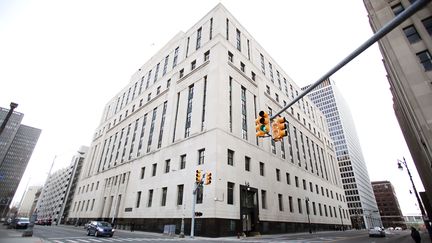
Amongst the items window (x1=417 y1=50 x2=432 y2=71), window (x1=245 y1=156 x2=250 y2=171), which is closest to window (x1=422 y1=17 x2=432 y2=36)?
window (x1=417 y1=50 x2=432 y2=71)

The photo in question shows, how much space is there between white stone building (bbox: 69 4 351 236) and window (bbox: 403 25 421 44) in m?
23.5

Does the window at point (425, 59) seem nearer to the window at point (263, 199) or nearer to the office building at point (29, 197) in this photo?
the window at point (263, 199)

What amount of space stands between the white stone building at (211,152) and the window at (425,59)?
77.1ft

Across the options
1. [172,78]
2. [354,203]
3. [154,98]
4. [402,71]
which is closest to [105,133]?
[154,98]

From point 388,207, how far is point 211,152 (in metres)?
183

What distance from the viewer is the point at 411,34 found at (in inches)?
926

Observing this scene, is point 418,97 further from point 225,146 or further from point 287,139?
point 287,139

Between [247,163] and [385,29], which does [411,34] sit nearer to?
[247,163]

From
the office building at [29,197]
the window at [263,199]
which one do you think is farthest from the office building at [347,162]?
the office building at [29,197]

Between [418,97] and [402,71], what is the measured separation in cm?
331

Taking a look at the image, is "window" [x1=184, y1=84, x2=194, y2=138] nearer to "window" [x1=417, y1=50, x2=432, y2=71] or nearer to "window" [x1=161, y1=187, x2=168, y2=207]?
"window" [x1=161, y1=187, x2=168, y2=207]

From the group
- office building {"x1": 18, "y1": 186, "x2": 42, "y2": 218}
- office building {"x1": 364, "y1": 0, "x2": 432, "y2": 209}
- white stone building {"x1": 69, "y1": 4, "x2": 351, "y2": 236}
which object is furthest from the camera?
office building {"x1": 18, "y1": 186, "x2": 42, "y2": 218}

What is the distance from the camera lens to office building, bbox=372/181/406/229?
146m

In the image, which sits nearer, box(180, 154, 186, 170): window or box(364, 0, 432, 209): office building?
box(364, 0, 432, 209): office building
